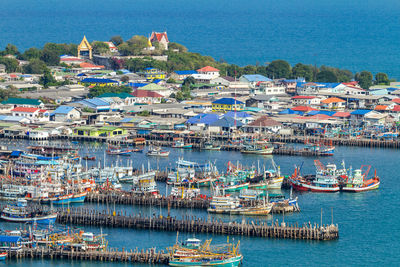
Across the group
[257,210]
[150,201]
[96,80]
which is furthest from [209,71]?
[257,210]

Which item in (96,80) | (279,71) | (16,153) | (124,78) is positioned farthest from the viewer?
(279,71)

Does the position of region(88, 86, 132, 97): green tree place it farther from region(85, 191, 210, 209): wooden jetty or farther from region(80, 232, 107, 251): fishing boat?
region(80, 232, 107, 251): fishing boat

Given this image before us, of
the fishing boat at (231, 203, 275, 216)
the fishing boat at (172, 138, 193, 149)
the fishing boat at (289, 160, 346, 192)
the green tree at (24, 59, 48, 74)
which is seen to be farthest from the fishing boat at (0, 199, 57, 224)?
the green tree at (24, 59, 48, 74)

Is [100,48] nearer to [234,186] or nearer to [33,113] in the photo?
[33,113]

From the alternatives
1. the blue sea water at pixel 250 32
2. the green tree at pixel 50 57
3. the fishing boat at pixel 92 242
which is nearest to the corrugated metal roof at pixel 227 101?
the green tree at pixel 50 57

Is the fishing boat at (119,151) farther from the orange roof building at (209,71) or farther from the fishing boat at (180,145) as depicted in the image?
the orange roof building at (209,71)
